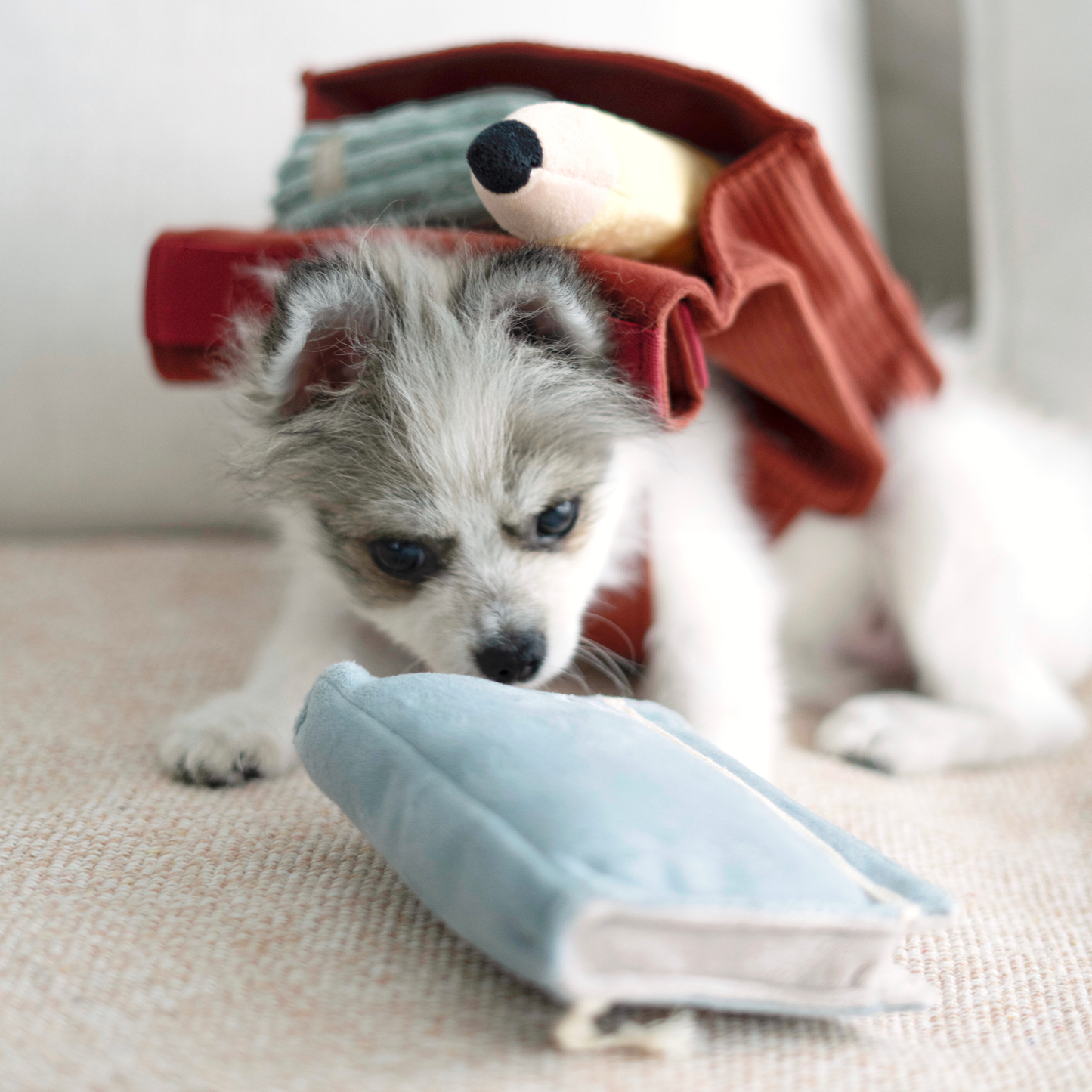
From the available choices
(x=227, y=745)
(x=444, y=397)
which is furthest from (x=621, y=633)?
(x=227, y=745)

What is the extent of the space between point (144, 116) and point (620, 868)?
7.26 ft

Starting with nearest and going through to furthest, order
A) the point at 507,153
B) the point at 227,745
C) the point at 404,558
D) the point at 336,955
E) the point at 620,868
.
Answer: the point at 620,868, the point at 336,955, the point at 507,153, the point at 227,745, the point at 404,558

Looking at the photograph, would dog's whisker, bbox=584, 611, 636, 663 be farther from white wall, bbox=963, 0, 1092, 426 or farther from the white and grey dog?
white wall, bbox=963, 0, 1092, 426

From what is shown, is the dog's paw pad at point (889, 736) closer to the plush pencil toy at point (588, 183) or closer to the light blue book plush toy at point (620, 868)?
the light blue book plush toy at point (620, 868)

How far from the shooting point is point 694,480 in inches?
72.1

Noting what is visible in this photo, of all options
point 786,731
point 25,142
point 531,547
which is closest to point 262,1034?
point 531,547

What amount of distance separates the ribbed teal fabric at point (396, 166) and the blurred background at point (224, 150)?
697 millimetres

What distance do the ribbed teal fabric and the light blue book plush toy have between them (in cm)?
93

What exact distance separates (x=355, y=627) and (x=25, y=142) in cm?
146

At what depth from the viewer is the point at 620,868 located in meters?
0.75

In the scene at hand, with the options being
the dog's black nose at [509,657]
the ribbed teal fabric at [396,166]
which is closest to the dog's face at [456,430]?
the dog's black nose at [509,657]

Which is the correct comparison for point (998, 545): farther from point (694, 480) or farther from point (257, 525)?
point (257, 525)

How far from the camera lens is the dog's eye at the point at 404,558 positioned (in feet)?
4.82

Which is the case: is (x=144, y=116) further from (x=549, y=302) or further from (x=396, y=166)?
(x=549, y=302)
